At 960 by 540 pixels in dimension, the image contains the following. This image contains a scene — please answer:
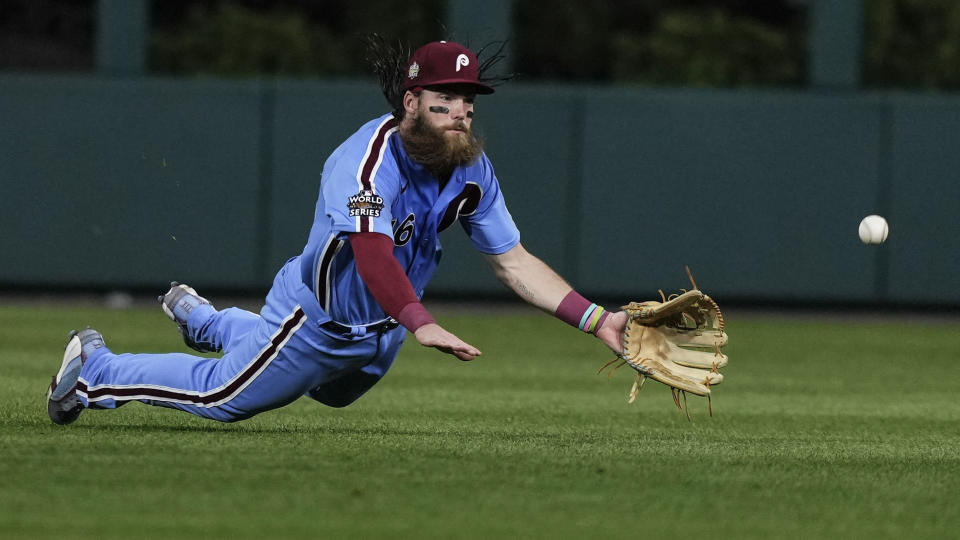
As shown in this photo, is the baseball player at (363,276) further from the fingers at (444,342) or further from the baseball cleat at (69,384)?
the fingers at (444,342)

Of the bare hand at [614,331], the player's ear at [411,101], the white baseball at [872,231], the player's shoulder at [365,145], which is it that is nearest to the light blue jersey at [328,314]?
the player's shoulder at [365,145]

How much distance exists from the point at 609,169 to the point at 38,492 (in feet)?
35.1

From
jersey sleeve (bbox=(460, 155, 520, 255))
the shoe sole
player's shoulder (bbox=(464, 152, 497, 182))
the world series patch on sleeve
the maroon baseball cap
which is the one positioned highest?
the maroon baseball cap

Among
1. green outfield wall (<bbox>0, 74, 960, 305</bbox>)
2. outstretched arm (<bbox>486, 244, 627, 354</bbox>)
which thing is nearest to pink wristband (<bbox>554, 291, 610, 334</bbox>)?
outstretched arm (<bbox>486, 244, 627, 354</bbox>)

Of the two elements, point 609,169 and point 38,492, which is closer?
point 38,492

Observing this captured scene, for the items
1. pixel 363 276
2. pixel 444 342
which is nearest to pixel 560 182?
pixel 363 276

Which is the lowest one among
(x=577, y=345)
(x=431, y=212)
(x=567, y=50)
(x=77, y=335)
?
(x=577, y=345)

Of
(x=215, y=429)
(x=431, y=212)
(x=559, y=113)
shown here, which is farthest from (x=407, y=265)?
(x=559, y=113)

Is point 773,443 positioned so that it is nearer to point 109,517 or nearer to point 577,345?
point 109,517

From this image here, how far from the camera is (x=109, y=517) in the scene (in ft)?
14.5

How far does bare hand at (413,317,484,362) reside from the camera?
5152mm

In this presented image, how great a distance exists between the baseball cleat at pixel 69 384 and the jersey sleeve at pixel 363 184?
1.23m

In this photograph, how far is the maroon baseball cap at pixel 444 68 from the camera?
5793 mm

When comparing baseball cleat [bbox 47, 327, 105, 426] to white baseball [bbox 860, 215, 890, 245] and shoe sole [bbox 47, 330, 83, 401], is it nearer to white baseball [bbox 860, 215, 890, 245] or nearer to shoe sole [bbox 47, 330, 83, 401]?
shoe sole [bbox 47, 330, 83, 401]
